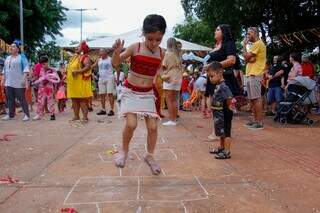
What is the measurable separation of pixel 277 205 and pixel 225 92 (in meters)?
2.58

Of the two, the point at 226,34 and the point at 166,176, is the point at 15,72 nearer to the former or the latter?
the point at 226,34

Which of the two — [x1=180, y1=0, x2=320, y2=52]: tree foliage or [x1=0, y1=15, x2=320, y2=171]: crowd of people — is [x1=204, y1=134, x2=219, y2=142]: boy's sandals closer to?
[x1=0, y1=15, x2=320, y2=171]: crowd of people

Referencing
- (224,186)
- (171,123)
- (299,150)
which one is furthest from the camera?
(171,123)

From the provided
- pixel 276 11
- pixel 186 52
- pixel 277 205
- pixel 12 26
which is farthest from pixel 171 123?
pixel 12 26

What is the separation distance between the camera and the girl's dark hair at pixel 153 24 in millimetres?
5379

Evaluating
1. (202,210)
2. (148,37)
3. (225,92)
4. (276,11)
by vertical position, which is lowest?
(202,210)

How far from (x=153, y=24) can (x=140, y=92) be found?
0.79 meters

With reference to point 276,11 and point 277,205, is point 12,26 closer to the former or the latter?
point 276,11

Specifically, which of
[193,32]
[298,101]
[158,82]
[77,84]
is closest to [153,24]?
[158,82]

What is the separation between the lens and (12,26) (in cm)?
3225

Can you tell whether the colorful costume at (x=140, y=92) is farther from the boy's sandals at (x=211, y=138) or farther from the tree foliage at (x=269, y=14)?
the tree foliage at (x=269, y=14)

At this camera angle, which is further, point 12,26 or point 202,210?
point 12,26

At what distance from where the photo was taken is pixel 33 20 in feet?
107

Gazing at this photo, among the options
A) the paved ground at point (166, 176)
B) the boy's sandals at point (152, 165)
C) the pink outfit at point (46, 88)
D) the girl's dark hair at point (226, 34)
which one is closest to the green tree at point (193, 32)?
the pink outfit at point (46, 88)
